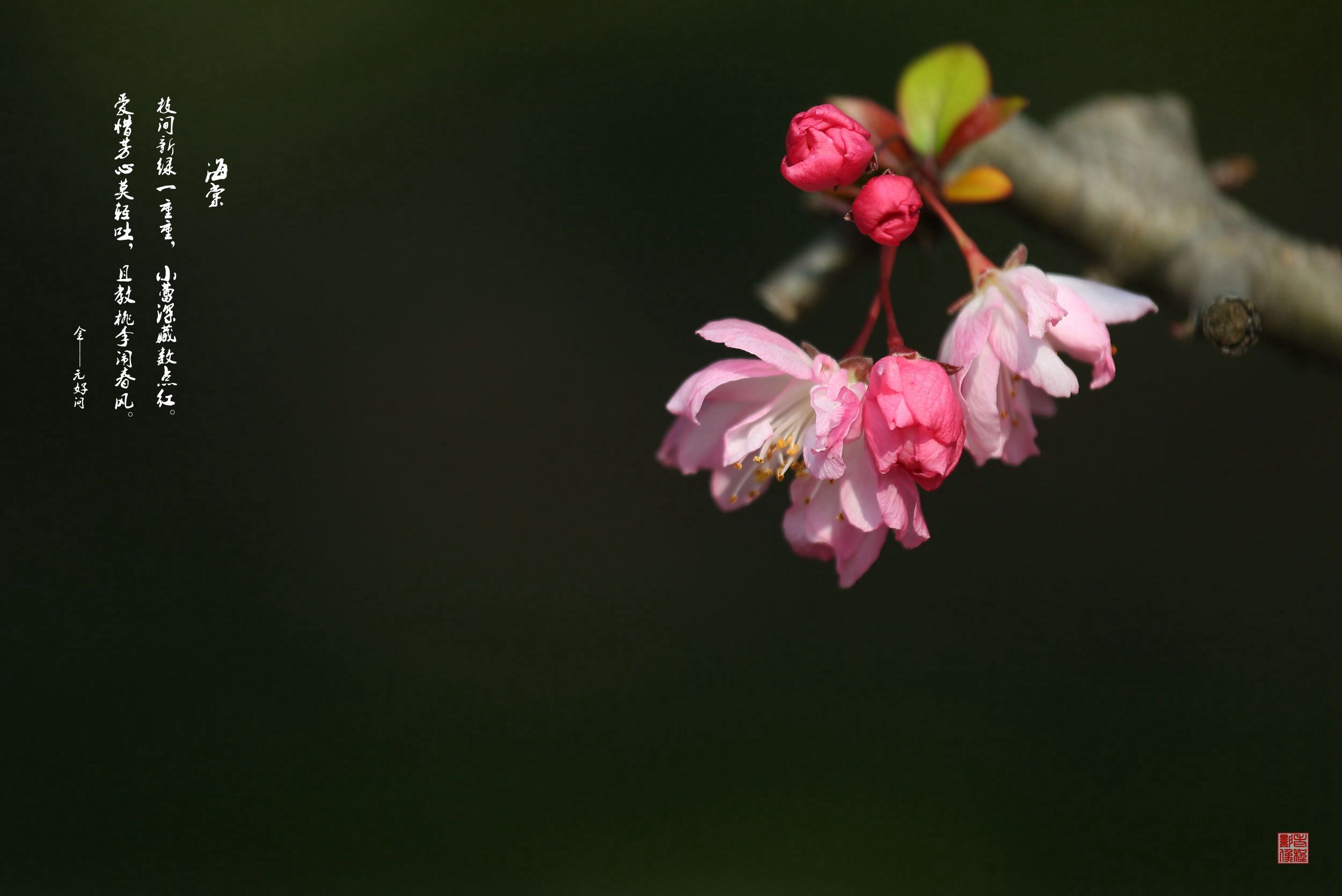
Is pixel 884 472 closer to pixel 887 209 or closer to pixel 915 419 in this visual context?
pixel 915 419

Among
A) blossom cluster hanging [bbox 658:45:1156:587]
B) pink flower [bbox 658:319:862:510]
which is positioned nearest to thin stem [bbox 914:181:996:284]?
blossom cluster hanging [bbox 658:45:1156:587]

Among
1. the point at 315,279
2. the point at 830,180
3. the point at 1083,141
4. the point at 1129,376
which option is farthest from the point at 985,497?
the point at 830,180

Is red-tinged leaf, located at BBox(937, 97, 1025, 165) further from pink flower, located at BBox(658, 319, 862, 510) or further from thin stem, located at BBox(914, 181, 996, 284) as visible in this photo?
pink flower, located at BBox(658, 319, 862, 510)

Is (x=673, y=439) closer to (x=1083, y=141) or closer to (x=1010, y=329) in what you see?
(x=1010, y=329)

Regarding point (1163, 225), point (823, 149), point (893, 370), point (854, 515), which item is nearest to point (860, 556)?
point (854, 515)

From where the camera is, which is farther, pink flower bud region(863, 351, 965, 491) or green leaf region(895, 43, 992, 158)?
green leaf region(895, 43, 992, 158)

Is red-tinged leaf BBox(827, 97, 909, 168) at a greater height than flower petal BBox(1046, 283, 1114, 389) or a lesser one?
greater

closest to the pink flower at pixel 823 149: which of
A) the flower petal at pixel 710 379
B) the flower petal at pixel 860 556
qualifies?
the flower petal at pixel 710 379
